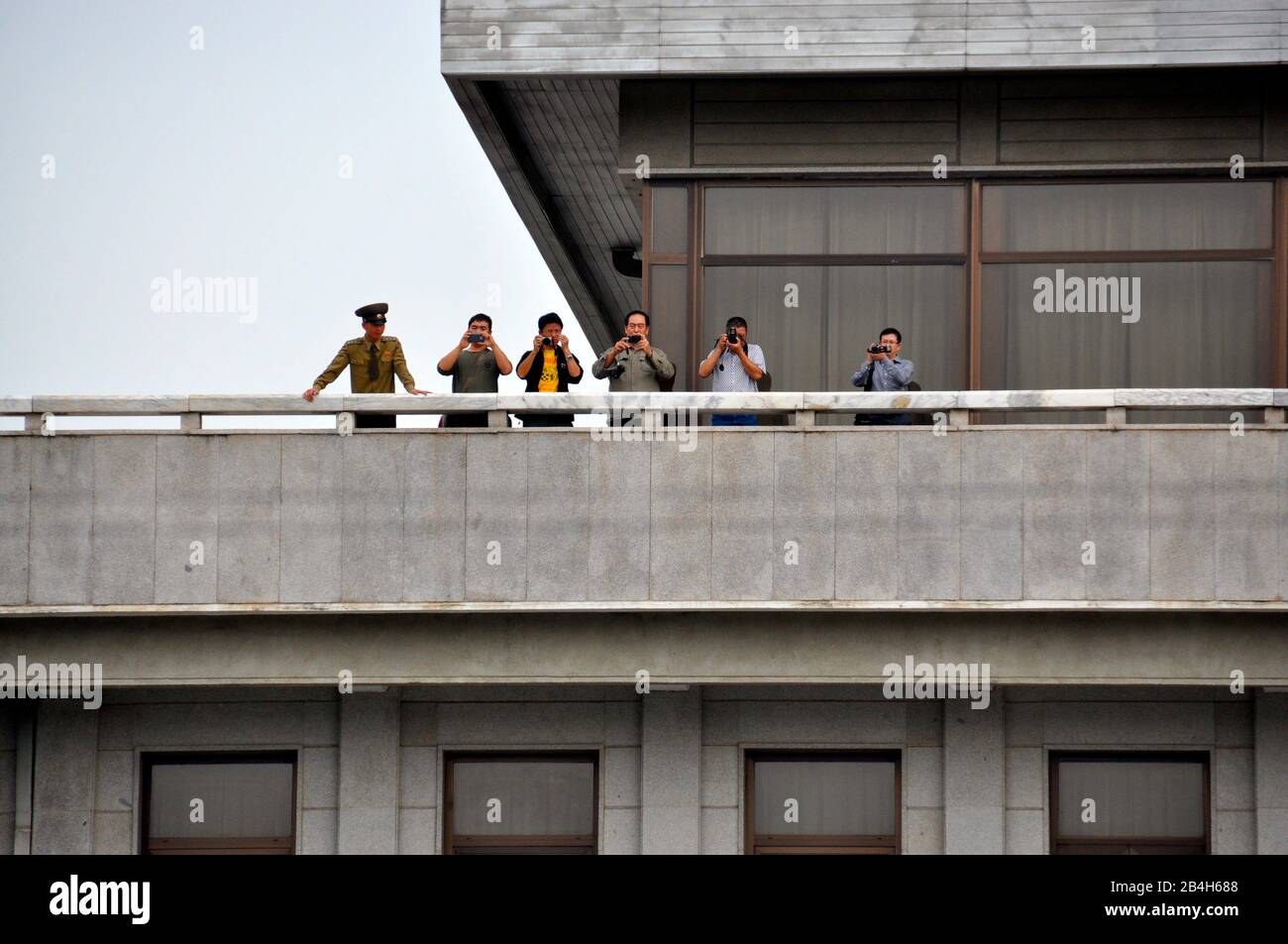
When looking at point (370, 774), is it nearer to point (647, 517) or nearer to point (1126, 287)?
point (647, 517)

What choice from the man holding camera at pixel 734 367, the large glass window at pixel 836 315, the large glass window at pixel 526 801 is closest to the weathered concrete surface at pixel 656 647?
the large glass window at pixel 526 801

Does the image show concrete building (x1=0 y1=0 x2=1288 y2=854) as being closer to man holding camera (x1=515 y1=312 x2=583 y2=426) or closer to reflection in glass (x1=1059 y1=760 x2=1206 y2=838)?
reflection in glass (x1=1059 y1=760 x2=1206 y2=838)

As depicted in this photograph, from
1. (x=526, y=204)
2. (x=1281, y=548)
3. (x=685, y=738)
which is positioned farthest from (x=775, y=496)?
(x=526, y=204)

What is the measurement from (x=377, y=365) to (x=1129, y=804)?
759 centimetres

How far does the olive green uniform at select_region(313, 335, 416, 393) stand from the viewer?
55.2 ft

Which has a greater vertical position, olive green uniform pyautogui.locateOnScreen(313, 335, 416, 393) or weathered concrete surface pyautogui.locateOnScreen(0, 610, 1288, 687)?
olive green uniform pyautogui.locateOnScreen(313, 335, 416, 393)

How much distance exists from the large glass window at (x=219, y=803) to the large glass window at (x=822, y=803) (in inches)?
163

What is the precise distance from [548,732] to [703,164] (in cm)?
583

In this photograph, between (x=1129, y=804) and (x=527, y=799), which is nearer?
(x=1129, y=804)

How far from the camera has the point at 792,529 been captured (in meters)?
15.7

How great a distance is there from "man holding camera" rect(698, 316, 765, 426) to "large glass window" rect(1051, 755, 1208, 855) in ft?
13.6

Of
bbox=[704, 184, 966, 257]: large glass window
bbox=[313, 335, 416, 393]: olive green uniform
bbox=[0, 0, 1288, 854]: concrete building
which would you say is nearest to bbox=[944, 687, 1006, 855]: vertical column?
bbox=[0, 0, 1288, 854]: concrete building

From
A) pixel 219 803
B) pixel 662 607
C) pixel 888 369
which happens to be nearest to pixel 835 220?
pixel 888 369
